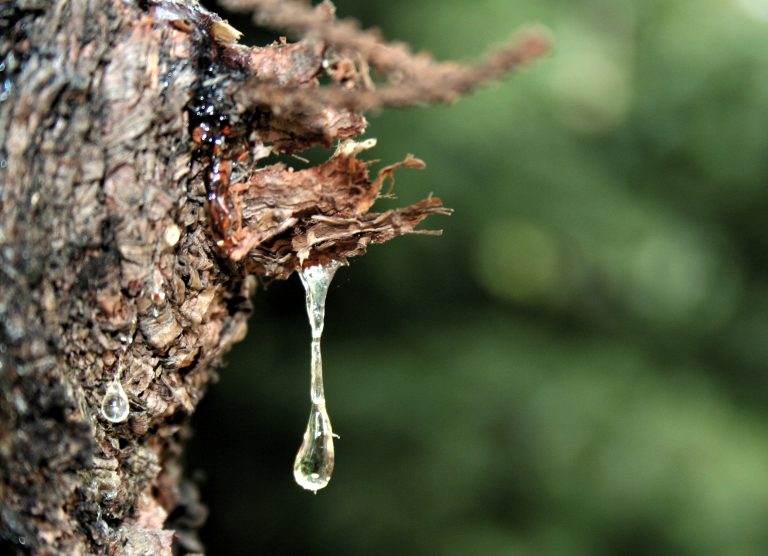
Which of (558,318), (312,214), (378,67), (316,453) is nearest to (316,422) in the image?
(316,453)

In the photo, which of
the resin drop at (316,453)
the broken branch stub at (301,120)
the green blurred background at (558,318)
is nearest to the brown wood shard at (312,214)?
the broken branch stub at (301,120)

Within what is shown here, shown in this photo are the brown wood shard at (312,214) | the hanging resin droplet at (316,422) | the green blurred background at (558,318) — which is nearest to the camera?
the brown wood shard at (312,214)

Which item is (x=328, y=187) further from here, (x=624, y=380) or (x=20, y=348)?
(x=624, y=380)

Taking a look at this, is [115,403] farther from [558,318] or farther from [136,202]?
[558,318]

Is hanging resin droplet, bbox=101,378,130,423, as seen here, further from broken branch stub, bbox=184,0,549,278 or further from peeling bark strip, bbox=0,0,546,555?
broken branch stub, bbox=184,0,549,278

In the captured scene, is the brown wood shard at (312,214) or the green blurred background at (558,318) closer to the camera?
the brown wood shard at (312,214)

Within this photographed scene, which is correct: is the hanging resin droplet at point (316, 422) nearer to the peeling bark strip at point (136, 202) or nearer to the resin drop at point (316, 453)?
the resin drop at point (316, 453)
